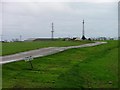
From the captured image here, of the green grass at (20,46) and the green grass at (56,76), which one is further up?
the green grass at (20,46)

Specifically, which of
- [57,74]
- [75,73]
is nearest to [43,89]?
[57,74]

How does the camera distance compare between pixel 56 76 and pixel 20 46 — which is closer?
pixel 56 76

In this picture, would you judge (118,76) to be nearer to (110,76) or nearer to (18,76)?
(110,76)

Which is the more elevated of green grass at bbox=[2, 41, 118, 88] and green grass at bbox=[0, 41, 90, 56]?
green grass at bbox=[0, 41, 90, 56]

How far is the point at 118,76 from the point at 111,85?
114 inches

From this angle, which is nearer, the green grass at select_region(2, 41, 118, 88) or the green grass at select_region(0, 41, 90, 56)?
the green grass at select_region(2, 41, 118, 88)

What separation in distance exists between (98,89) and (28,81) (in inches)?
130

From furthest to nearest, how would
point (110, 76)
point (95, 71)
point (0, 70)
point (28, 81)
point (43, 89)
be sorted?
point (95, 71) → point (110, 76) → point (0, 70) → point (28, 81) → point (43, 89)

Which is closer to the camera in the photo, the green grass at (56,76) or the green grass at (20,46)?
the green grass at (56,76)

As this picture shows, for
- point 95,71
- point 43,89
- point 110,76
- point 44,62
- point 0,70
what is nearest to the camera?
point 43,89

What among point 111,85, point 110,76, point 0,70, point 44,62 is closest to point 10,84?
point 0,70

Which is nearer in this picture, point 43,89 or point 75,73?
point 43,89

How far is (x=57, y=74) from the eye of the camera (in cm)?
1925

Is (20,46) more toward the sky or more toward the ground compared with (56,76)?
more toward the sky
